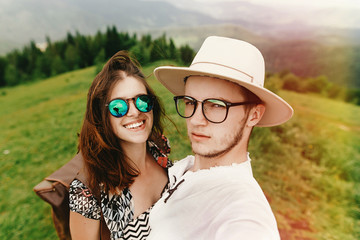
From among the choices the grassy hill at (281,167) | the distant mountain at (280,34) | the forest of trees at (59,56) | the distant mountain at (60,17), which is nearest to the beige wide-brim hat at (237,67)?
the grassy hill at (281,167)

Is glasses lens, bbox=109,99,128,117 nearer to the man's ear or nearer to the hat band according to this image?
the hat band

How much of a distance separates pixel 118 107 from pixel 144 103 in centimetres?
24

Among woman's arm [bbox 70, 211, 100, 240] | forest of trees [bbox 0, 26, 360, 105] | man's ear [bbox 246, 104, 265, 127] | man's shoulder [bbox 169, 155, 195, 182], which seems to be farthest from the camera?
forest of trees [bbox 0, 26, 360, 105]

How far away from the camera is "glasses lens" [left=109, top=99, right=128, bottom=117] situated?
1.84 metres

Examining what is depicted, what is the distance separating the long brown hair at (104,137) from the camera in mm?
1885

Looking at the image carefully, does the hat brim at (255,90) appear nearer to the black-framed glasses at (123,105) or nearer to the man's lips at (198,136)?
the black-framed glasses at (123,105)

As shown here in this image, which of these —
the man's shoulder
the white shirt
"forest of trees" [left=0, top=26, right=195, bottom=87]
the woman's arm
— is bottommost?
"forest of trees" [left=0, top=26, right=195, bottom=87]

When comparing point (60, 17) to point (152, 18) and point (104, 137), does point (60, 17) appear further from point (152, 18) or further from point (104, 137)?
point (104, 137)

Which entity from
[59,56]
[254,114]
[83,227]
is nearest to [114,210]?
[83,227]

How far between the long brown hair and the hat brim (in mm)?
292

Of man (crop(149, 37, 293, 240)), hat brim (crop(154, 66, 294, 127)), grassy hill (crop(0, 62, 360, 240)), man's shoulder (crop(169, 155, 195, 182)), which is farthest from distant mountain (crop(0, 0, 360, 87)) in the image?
man (crop(149, 37, 293, 240))

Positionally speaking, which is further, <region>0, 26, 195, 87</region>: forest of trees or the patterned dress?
<region>0, 26, 195, 87</region>: forest of trees

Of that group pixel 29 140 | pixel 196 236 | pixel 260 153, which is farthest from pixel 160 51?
pixel 29 140

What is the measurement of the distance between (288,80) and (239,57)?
8585mm
